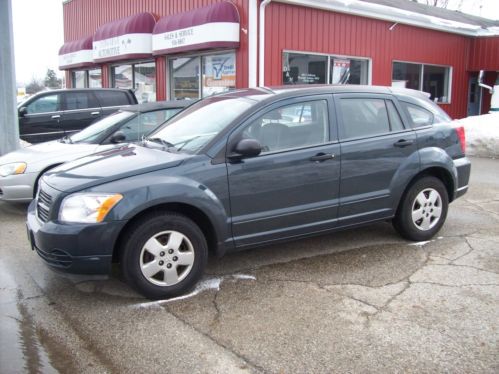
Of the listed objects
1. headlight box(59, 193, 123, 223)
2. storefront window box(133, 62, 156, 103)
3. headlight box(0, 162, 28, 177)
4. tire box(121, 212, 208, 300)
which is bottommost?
tire box(121, 212, 208, 300)

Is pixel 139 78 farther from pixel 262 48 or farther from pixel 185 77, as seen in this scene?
pixel 262 48

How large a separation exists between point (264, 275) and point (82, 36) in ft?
59.1

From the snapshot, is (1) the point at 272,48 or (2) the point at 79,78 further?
(2) the point at 79,78

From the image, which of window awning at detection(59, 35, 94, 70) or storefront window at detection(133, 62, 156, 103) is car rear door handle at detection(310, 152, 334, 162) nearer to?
storefront window at detection(133, 62, 156, 103)

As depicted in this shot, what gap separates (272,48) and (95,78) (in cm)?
992

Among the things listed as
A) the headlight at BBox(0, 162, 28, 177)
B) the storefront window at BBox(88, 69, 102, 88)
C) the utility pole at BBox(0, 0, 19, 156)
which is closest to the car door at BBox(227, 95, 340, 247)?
the headlight at BBox(0, 162, 28, 177)

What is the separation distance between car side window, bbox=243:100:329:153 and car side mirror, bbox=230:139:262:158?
0.18m

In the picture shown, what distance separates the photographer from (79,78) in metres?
21.0

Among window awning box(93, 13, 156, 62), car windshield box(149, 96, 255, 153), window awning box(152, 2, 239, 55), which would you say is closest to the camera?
car windshield box(149, 96, 255, 153)

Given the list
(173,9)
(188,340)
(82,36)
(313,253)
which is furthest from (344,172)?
(82,36)

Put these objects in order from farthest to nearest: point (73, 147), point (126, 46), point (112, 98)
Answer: point (126, 46) < point (112, 98) < point (73, 147)

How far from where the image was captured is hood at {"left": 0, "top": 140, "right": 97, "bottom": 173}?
673cm

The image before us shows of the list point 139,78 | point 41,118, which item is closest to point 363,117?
point 41,118

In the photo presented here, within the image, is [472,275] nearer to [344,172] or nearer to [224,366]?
[344,172]
